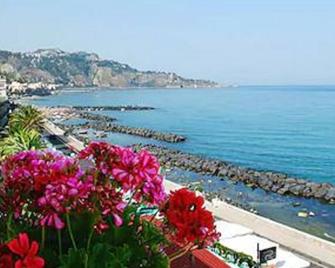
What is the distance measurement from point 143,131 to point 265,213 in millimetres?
51736

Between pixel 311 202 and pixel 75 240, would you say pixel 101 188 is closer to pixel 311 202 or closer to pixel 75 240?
pixel 75 240

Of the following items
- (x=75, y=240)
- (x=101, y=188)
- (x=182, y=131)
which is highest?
(x=101, y=188)

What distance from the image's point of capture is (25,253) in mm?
2211

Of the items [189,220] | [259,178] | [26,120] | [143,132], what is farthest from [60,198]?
[143,132]

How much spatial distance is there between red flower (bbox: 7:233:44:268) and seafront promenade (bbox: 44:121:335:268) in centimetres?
1543

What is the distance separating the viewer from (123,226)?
2926 mm

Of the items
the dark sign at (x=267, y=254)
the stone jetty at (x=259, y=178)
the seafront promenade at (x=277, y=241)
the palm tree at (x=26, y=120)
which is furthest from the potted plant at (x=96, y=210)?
the stone jetty at (x=259, y=178)

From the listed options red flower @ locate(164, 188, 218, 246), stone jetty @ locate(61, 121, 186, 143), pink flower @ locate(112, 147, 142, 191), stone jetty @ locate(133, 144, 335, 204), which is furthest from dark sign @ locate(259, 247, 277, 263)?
stone jetty @ locate(61, 121, 186, 143)

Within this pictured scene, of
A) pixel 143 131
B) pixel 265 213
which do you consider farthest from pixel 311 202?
pixel 143 131

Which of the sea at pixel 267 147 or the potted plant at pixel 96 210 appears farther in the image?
the sea at pixel 267 147

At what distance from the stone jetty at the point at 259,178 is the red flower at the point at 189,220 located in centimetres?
3696

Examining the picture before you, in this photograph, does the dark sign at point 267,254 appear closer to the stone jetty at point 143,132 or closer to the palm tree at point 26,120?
the palm tree at point 26,120

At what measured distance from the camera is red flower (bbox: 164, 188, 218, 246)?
8.64ft

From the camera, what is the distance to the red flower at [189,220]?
263 centimetres
